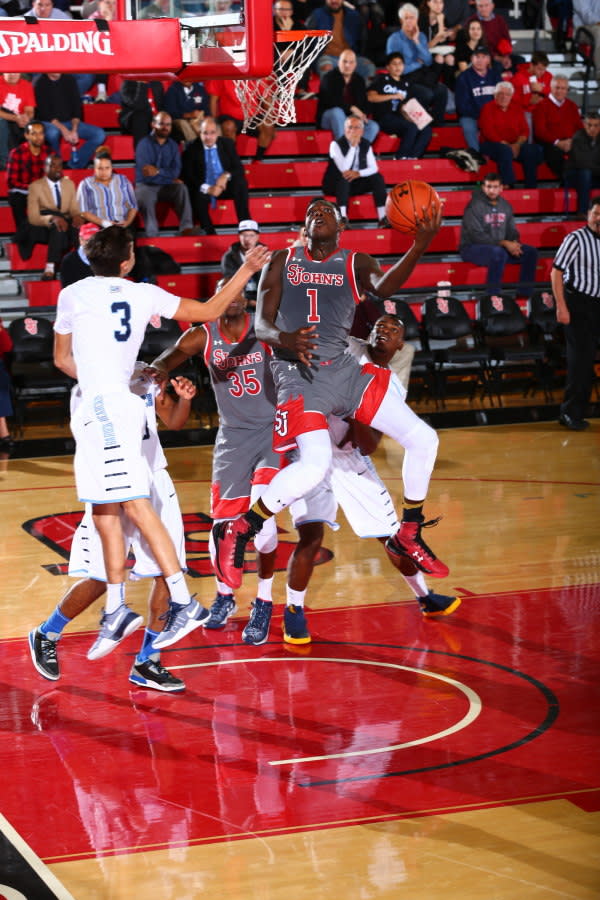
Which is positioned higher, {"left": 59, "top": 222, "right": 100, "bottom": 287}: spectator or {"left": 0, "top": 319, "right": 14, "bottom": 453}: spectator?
{"left": 59, "top": 222, "right": 100, "bottom": 287}: spectator

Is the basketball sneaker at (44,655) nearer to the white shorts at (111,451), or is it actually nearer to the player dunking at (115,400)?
the player dunking at (115,400)

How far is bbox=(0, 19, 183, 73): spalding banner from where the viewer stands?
16.7ft

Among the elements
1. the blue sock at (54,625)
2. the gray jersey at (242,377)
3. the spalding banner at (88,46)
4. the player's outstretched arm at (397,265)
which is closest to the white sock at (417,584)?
the gray jersey at (242,377)

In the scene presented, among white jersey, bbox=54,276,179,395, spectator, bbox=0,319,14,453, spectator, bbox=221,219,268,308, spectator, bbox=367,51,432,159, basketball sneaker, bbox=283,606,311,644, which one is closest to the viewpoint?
white jersey, bbox=54,276,179,395

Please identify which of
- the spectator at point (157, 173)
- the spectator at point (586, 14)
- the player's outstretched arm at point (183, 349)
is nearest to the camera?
the player's outstretched arm at point (183, 349)

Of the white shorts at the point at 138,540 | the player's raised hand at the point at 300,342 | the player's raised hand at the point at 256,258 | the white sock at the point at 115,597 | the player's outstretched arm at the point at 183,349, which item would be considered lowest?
the white sock at the point at 115,597

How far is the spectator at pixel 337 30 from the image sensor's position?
16406mm

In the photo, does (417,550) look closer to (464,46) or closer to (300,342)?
(300,342)

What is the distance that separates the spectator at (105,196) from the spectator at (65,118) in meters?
1.20

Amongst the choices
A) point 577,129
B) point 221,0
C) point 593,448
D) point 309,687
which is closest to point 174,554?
point 309,687

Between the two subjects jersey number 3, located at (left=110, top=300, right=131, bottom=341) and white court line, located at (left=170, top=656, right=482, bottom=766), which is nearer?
white court line, located at (left=170, top=656, right=482, bottom=766)

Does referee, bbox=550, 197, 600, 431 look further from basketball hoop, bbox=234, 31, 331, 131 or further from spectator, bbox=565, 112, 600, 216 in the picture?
spectator, bbox=565, 112, 600, 216

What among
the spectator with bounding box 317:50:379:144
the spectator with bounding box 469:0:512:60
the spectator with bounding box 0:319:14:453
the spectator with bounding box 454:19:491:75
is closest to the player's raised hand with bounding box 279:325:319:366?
the spectator with bounding box 0:319:14:453

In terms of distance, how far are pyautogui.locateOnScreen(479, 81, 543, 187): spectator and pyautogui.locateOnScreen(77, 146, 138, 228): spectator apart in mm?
5474
